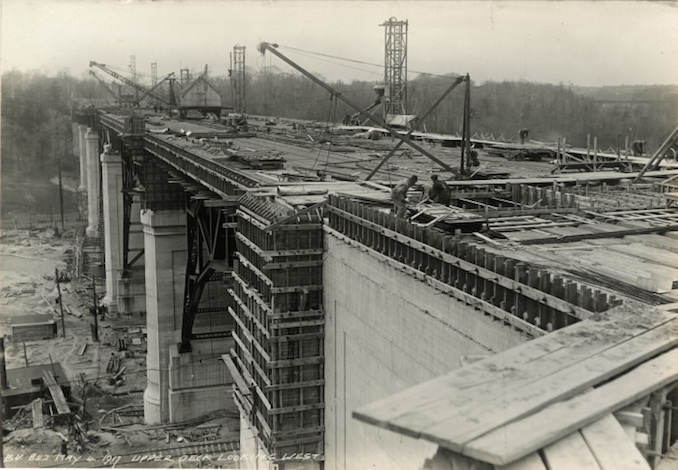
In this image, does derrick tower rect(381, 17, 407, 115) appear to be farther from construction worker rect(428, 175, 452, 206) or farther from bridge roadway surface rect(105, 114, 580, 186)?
construction worker rect(428, 175, 452, 206)

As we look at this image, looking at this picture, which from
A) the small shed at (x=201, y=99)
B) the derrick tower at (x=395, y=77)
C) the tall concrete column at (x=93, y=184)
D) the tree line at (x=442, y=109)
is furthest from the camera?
the small shed at (x=201, y=99)

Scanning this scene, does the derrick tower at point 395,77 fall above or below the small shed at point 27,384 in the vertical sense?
above

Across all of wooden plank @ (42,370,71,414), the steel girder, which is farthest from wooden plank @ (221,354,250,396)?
wooden plank @ (42,370,71,414)

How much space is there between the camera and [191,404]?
4188 cm

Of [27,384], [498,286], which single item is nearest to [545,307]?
[498,286]

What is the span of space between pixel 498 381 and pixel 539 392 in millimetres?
348

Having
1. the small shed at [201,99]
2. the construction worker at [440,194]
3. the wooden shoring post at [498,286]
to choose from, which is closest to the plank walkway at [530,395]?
the wooden shoring post at [498,286]

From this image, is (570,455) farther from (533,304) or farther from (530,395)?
(533,304)

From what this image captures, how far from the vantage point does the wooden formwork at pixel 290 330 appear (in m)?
21.2

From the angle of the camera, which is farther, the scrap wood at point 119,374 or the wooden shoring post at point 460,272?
the scrap wood at point 119,374

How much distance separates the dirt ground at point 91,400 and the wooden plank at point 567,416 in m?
21.0

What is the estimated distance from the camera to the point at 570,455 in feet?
20.0

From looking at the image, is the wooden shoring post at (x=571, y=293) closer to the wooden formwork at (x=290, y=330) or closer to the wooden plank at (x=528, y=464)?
the wooden plank at (x=528, y=464)

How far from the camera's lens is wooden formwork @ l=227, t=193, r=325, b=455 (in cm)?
2125
